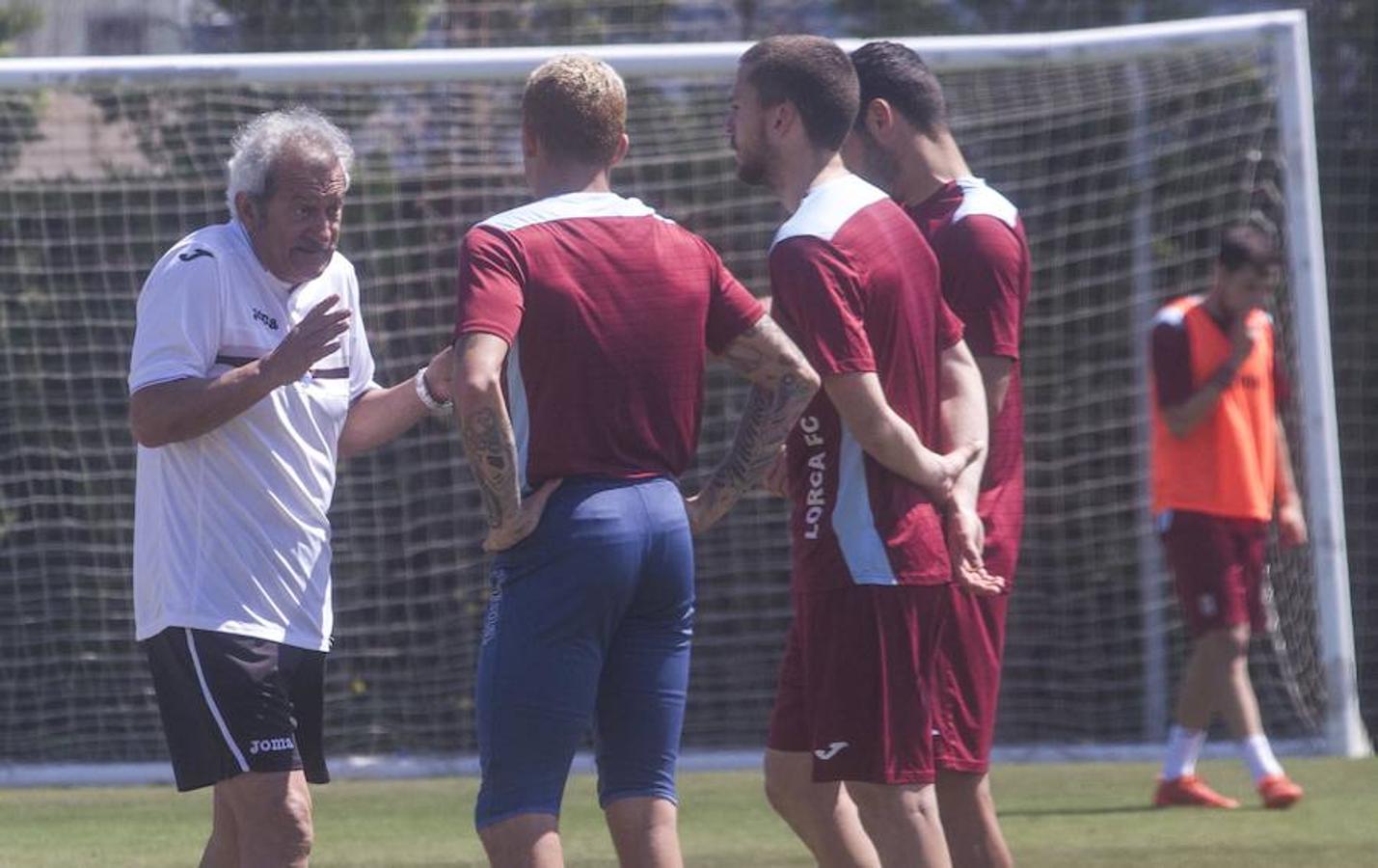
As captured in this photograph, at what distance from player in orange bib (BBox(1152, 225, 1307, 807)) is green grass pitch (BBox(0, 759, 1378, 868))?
310mm

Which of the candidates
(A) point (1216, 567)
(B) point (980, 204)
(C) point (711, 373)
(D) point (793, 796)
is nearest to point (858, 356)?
(B) point (980, 204)

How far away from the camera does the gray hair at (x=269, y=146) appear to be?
4.45 m

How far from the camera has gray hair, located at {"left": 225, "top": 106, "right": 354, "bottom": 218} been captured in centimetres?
445

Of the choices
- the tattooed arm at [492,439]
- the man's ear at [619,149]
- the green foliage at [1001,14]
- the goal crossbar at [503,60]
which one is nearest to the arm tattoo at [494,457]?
the tattooed arm at [492,439]

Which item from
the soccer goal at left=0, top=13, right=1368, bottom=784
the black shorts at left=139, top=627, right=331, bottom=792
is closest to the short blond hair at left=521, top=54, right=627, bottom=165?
the black shorts at left=139, top=627, right=331, bottom=792

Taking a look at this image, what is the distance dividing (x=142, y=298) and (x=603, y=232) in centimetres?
101

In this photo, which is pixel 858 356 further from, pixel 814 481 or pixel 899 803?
pixel 899 803

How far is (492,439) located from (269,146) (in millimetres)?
984

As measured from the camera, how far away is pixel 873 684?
169 inches

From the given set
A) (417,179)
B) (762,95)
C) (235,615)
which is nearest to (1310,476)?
(417,179)

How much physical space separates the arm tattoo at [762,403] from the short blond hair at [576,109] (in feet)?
1.59

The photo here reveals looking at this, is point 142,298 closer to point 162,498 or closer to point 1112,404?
point 162,498

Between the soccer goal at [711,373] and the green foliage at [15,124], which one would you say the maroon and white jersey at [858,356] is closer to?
the soccer goal at [711,373]

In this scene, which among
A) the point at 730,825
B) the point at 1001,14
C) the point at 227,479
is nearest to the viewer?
the point at 227,479
